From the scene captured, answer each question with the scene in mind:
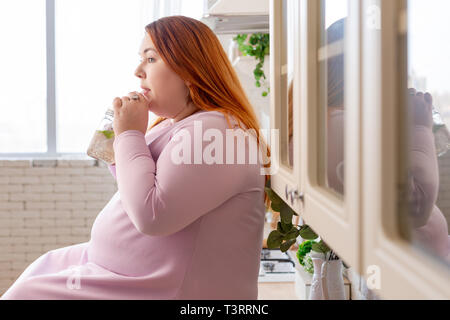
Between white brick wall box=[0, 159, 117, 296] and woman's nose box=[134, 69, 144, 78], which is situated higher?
woman's nose box=[134, 69, 144, 78]

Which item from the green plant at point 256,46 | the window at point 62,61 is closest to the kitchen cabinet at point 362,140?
the green plant at point 256,46

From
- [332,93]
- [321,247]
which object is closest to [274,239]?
[321,247]

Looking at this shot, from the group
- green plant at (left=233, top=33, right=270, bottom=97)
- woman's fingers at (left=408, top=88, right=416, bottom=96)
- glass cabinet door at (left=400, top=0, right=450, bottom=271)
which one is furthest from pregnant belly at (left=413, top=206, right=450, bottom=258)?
→ green plant at (left=233, top=33, right=270, bottom=97)

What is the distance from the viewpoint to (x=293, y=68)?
3.44 ft

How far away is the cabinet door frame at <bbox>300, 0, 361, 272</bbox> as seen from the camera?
63cm

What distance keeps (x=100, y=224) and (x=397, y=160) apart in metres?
0.97

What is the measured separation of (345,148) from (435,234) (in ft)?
0.75

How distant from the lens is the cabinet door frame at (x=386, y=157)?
516mm

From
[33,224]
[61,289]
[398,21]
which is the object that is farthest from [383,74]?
[33,224]

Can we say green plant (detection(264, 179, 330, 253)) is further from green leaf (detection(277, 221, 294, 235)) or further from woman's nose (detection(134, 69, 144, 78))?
woman's nose (detection(134, 69, 144, 78))

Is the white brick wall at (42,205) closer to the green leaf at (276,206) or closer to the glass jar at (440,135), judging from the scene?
the green leaf at (276,206)

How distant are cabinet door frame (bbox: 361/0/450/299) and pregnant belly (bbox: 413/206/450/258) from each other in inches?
0.5

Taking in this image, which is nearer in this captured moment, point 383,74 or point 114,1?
point 383,74

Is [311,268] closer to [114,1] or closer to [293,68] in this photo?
[293,68]
